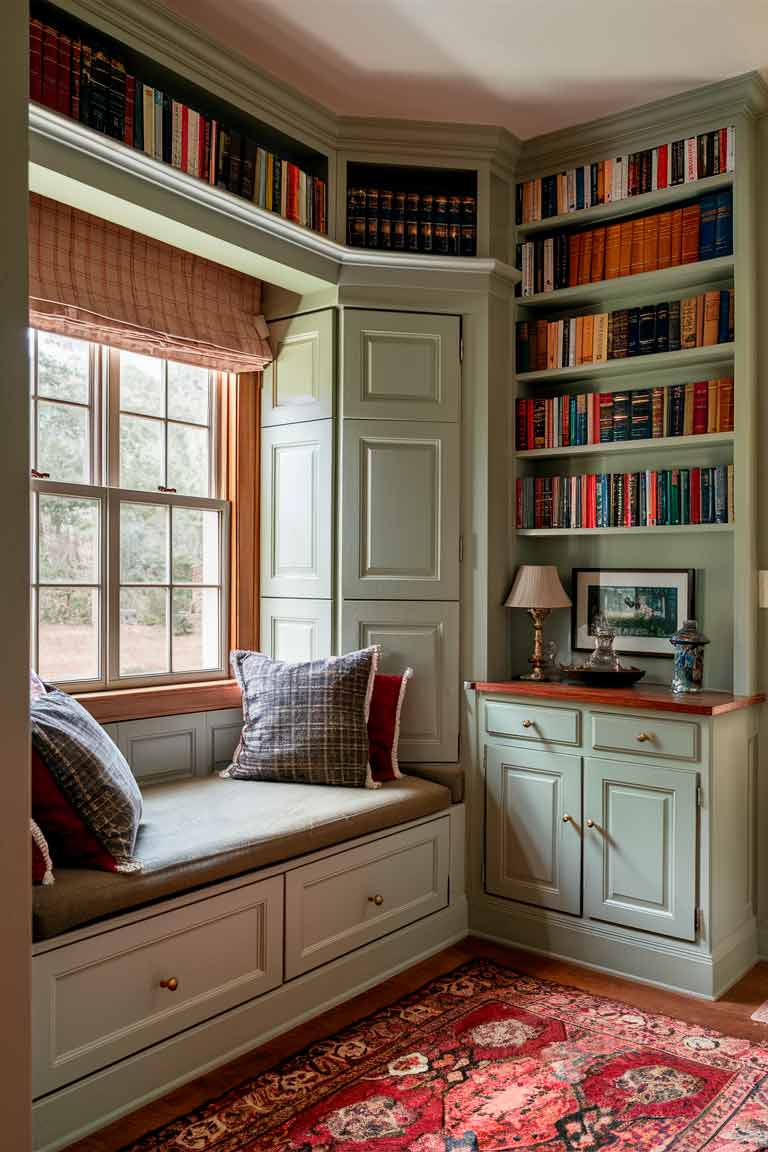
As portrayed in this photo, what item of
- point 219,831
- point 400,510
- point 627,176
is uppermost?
point 627,176

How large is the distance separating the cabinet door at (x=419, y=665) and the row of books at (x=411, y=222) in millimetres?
1354

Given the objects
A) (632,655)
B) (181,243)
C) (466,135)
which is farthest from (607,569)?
(181,243)

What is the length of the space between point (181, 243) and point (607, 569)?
6.39 ft

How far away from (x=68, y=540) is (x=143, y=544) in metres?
0.31

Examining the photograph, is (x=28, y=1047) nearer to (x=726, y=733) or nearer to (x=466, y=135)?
(x=726, y=733)

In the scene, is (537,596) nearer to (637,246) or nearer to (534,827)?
(534,827)

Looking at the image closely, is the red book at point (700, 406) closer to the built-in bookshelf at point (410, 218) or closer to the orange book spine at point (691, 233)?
the orange book spine at point (691, 233)

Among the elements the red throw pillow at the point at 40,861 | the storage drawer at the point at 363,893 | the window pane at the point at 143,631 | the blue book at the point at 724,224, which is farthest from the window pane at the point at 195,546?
the blue book at the point at 724,224

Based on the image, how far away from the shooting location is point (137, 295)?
10.2 feet

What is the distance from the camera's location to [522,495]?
3.57m

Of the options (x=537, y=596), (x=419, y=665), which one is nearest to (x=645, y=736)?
(x=537, y=596)

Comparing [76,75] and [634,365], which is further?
[634,365]

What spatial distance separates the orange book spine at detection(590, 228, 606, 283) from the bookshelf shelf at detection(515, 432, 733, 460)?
2.11 feet

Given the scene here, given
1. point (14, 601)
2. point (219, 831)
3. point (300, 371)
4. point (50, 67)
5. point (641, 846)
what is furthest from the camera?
point (300, 371)
